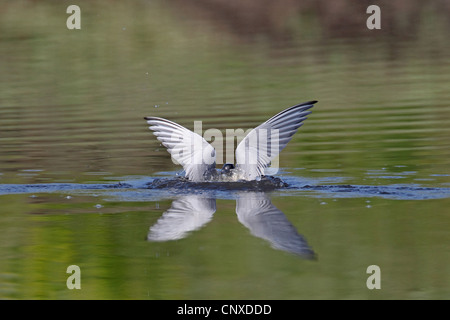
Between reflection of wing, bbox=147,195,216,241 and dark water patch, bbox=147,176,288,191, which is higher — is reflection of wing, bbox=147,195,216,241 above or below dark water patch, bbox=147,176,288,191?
below

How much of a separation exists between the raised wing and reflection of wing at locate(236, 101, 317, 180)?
13.0 inches

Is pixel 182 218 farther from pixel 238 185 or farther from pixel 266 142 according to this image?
pixel 266 142

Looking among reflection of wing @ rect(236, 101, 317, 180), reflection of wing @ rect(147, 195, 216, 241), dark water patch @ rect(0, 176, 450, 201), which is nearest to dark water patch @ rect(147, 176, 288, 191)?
dark water patch @ rect(0, 176, 450, 201)

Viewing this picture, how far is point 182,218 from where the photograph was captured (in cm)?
768

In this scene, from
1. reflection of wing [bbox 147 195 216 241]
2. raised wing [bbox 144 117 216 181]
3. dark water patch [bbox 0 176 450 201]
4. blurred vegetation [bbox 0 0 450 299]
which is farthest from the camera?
raised wing [bbox 144 117 216 181]

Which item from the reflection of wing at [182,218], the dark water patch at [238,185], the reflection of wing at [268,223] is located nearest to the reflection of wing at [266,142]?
the dark water patch at [238,185]

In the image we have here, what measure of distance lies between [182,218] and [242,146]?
131 centimetres

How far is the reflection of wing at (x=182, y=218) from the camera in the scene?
7.15 meters

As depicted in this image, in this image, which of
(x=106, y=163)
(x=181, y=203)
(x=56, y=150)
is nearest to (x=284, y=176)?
(x=181, y=203)

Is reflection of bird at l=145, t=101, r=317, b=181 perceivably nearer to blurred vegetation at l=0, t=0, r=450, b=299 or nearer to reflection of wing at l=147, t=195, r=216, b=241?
reflection of wing at l=147, t=195, r=216, b=241

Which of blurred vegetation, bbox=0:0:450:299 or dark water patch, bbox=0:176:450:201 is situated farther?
dark water patch, bbox=0:176:450:201

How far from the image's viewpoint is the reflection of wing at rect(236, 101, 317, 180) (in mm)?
8688

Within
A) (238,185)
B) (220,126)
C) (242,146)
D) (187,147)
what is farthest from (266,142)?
(220,126)

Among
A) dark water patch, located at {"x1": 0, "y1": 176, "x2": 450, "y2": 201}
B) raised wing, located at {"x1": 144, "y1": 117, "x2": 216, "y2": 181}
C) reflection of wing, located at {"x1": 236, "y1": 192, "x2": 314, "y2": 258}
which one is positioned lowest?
reflection of wing, located at {"x1": 236, "y1": 192, "x2": 314, "y2": 258}
